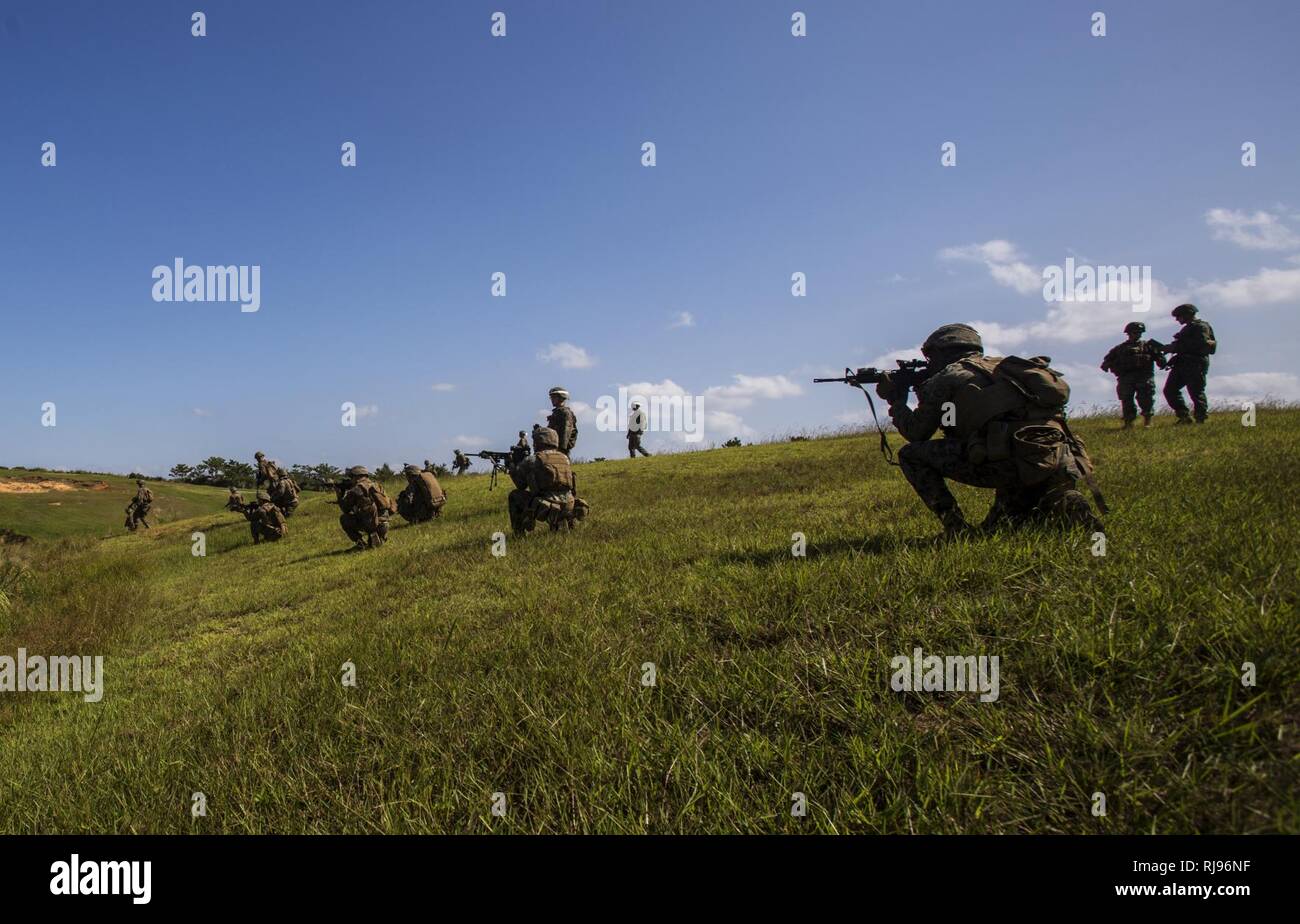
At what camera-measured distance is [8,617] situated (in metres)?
8.98

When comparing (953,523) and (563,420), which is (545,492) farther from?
(953,523)

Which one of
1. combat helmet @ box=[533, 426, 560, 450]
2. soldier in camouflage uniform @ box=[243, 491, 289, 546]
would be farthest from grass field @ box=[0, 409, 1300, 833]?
soldier in camouflage uniform @ box=[243, 491, 289, 546]

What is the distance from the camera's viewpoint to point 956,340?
4738 millimetres

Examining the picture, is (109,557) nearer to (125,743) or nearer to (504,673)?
(125,743)

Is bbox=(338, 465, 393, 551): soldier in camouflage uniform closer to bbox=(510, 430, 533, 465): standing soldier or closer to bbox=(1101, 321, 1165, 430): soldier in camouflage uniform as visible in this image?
bbox=(510, 430, 533, 465): standing soldier

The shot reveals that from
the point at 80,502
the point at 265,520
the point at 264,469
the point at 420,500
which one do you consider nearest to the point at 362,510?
the point at 420,500

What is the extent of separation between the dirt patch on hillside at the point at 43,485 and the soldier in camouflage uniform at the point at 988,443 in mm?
40295

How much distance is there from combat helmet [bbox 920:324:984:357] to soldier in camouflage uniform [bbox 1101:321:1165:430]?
34.8ft

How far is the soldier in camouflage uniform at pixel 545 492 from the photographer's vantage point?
932cm

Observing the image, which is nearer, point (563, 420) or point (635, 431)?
point (563, 420)

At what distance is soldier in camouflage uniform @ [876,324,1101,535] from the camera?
4.00 m

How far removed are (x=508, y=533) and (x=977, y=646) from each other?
882 centimetres

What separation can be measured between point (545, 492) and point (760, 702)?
730 cm
